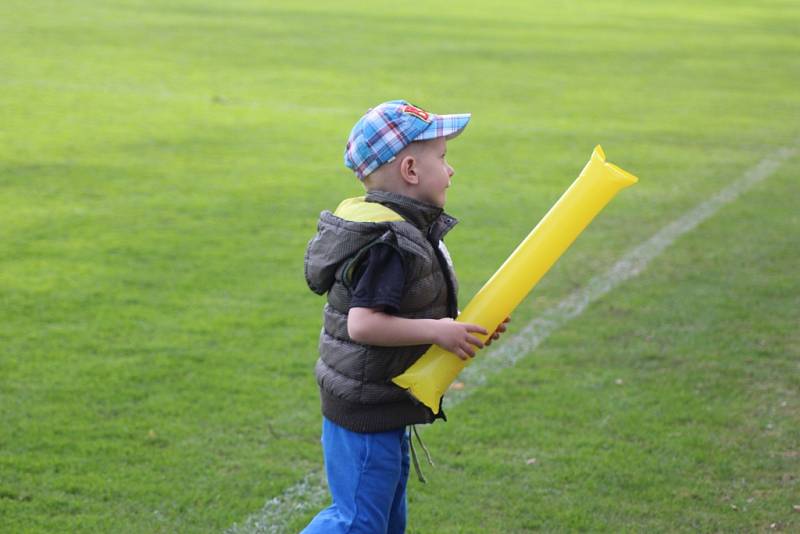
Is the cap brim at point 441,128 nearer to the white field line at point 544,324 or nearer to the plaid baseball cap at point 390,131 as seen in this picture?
the plaid baseball cap at point 390,131

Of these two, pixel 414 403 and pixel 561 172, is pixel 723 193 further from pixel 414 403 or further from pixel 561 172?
pixel 414 403

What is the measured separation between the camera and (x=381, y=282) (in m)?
2.81

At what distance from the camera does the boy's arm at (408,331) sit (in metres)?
2.81

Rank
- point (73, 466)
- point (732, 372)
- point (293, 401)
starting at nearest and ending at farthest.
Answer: point (73, 466) < point (293, 401) < point (732, 372)

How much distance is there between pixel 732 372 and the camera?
5477 mm

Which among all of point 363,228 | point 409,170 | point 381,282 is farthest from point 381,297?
point 409,170

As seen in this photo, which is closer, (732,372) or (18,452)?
(18,452)

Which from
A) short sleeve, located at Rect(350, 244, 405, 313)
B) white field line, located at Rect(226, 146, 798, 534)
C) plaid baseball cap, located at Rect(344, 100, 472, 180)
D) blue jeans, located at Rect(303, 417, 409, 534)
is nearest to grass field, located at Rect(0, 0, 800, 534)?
Answer: white field line, located at Rect(226, 146, 798, 534)

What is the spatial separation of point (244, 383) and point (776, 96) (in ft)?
39.3

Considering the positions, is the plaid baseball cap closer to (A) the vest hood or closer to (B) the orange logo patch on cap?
(B) the orange logo patch on cap

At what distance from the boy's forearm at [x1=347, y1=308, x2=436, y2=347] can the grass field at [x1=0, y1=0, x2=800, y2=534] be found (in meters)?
1.30

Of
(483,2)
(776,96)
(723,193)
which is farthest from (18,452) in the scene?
(483,2)

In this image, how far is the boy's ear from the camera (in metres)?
2.94

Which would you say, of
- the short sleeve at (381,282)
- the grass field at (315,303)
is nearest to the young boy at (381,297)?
the short sleeve at (381,282)
